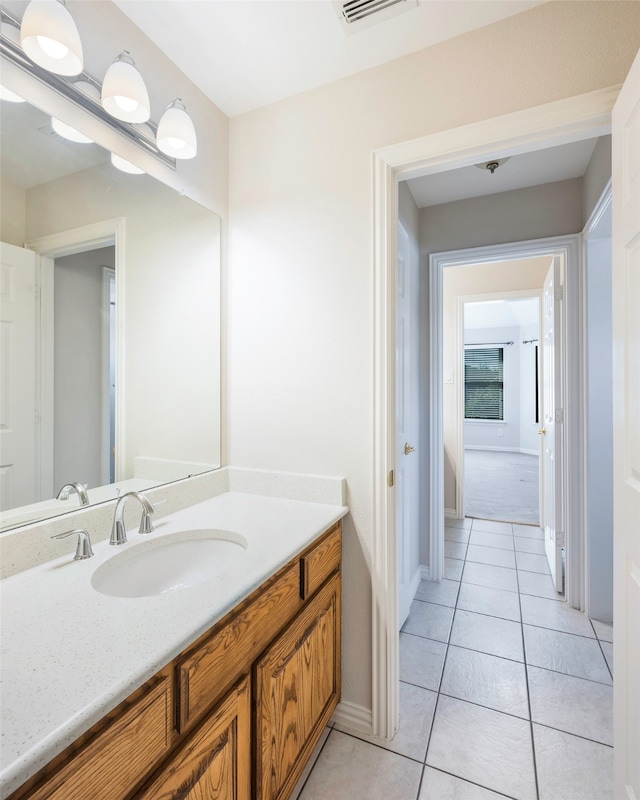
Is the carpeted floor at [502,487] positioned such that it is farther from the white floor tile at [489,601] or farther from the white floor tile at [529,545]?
the white floor tile at [489,601]

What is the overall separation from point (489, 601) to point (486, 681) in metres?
0.70

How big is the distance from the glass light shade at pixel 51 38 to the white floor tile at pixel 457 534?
3.51 meters

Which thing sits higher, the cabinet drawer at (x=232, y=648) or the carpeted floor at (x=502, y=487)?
the cabinet drawer at (x=232, y=648)

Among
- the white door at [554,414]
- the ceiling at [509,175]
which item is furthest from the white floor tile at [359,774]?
the ceiling at [509,175]

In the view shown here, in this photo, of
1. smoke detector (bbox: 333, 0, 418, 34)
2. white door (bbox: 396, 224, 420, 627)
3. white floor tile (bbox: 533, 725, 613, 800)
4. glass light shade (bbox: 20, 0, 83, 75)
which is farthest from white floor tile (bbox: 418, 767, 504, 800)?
smoke detector (bbox: 333, 0, 418, 34)

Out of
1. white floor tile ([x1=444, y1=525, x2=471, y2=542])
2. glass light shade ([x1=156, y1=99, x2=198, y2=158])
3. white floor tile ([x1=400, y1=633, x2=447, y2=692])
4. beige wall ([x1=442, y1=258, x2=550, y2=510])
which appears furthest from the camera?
beige wall ([x1=442, y1=258, x2=550, y2=510])

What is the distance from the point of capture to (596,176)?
6.37 feet

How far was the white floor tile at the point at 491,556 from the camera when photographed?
2861 millimetres

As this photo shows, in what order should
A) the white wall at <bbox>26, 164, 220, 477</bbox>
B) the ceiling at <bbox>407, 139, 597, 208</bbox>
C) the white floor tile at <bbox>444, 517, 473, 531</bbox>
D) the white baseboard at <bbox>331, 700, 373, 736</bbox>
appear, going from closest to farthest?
1. the white wall at <bbox>26, 164, 220, 477</bbox>
2. the white baseboard at <bbox>331, 700, 373, 736</bbox>
3. the ceiling at <bbox>407, 139, 597, 208</bbox>
4. the white floor tile at <bbox>444, 517, 473, 531</bbox>

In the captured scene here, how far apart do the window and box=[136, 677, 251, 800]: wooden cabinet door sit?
7.59 meters

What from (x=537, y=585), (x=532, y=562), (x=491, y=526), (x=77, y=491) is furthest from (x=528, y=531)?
(x=77, y=491)

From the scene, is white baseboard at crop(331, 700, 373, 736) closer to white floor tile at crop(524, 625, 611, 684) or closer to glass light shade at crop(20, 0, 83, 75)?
white floor tile at crop(524, 625, 611, 684)

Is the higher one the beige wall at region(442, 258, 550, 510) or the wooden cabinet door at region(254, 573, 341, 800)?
the beige wall at region(442, 258, 550, 510)

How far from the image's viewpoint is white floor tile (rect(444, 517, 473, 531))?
11.9 feet
